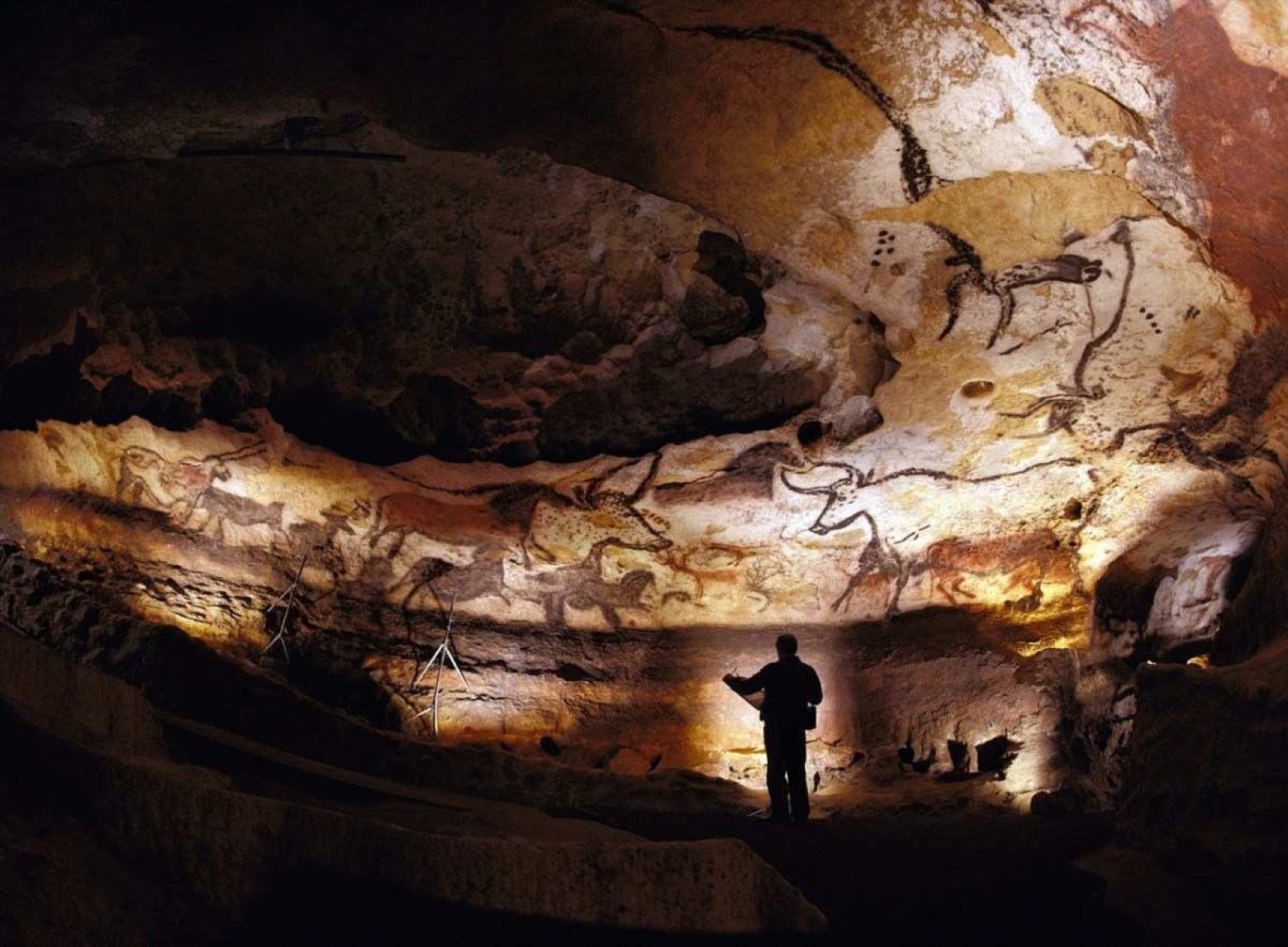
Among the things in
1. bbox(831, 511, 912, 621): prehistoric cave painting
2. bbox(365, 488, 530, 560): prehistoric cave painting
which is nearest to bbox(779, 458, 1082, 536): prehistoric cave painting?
bbox(831, 511, 912, 621): prehistoric cave painting

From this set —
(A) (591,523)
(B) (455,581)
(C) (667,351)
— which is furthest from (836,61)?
(B) (455,581)

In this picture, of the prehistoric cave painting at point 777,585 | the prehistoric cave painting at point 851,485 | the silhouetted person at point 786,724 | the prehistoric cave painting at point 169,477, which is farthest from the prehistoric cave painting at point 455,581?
the silhouetted person at point 786,724

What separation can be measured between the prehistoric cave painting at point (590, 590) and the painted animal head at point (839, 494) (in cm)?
128

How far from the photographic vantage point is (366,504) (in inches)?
258

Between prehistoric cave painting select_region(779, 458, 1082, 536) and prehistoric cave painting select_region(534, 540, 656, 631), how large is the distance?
1.31 metres

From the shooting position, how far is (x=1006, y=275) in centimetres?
473

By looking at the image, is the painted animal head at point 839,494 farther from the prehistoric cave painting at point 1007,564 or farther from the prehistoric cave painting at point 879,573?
the prehistoric cave painting at point 1007,564

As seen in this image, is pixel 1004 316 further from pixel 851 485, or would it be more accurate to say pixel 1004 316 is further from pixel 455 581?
pixel 455 581

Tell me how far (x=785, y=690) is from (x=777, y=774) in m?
0.40

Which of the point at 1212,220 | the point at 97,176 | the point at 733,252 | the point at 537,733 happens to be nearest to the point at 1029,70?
the point at 1212,220

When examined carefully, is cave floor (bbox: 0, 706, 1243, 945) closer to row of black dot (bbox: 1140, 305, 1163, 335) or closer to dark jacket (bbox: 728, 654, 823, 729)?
dark jacket (bbox: 728, 654, 823, 729)

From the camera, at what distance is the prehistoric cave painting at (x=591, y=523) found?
636 centimetres

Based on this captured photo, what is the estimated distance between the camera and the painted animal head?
6156 millimetres

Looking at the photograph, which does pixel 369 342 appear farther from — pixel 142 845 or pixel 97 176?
pixel 142 845
